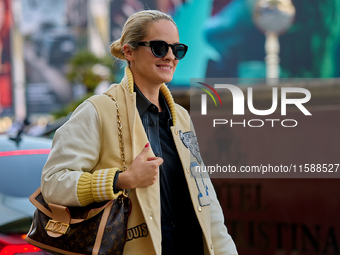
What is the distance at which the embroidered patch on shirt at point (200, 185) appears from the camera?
1.88 m

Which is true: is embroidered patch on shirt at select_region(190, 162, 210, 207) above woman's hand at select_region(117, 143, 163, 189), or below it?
below

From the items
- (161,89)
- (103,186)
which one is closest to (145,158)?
(103,186)

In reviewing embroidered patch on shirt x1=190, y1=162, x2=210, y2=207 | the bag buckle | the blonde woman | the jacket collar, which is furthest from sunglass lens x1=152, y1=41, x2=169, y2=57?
the bag buckle

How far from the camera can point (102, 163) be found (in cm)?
169

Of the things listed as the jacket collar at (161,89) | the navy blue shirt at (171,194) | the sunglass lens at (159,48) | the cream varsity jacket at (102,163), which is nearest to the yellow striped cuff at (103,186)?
the cream varsity jacket at (102,163)

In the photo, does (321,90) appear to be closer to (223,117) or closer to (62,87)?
(223,117)

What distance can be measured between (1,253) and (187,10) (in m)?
21.7

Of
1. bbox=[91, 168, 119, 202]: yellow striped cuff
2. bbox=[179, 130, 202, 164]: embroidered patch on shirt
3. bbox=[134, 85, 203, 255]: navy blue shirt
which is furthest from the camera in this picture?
bbox=[179, 130, 202, 164]: embroidered patch on shirt

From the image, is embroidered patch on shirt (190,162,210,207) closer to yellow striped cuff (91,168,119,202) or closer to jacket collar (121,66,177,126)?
jacket collar (121,66,177,126)

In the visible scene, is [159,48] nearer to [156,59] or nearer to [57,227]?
[156,59]

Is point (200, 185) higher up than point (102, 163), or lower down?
lower down

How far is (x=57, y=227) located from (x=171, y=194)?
0.43 m

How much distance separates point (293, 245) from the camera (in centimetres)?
382

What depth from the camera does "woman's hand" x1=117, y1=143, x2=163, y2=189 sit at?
161cm
